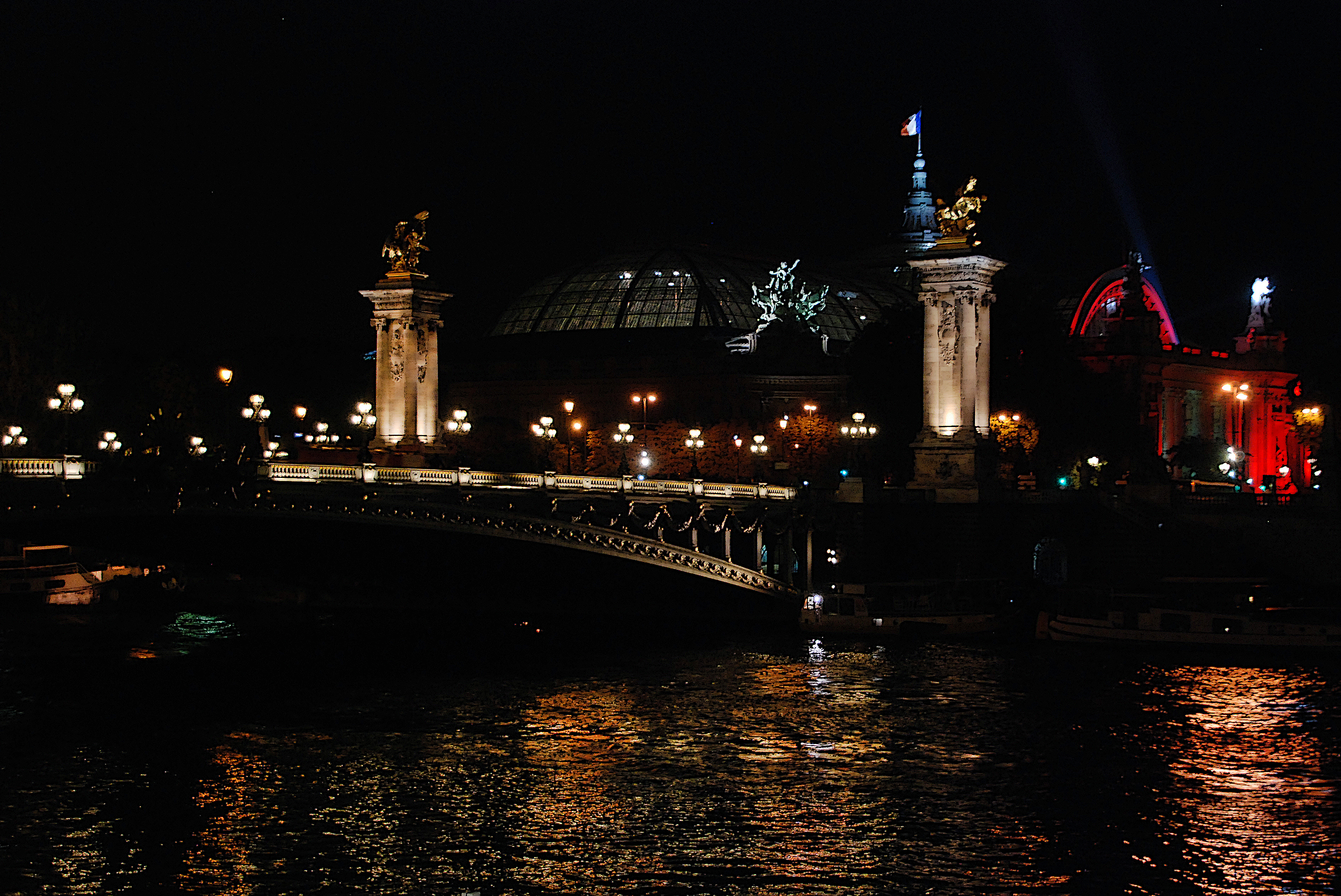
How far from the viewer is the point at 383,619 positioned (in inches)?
2516

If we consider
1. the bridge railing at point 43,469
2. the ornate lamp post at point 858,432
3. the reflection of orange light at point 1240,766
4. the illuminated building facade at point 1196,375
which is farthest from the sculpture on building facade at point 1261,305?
the bridge railing at point 43,469

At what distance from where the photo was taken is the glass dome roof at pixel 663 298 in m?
125

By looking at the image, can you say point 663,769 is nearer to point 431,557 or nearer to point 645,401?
point 431,557

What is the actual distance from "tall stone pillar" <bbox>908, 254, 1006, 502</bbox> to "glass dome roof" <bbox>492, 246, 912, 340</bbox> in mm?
53633

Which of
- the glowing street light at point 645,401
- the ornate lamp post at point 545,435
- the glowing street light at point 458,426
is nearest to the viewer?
the ornate lamp post at point 545,435

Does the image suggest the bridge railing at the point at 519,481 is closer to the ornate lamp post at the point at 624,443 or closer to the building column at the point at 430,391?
the ornate lamp post at the point at 624,443

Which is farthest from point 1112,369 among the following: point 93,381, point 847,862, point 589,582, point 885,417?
point 847,862

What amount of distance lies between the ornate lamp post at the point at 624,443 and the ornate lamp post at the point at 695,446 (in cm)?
265

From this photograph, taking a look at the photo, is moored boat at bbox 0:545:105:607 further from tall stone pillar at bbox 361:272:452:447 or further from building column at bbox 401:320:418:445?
building column at bbox 401:320:418:445

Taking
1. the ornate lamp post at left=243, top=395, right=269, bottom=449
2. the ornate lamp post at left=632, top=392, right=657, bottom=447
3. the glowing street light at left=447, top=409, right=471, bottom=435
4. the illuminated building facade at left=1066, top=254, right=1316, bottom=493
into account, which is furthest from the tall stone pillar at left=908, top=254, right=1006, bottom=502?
the illuminated building facade at left=1066, top=254, right=1316, bottom=493

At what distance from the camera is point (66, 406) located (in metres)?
60.1

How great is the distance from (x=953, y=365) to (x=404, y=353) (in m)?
22.5

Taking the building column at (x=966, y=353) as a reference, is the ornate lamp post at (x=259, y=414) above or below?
below

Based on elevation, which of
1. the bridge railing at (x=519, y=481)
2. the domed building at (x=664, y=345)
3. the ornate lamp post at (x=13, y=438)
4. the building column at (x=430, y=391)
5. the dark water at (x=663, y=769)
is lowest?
the dark water at (x=663, y=769)
